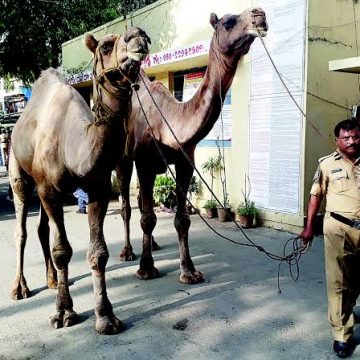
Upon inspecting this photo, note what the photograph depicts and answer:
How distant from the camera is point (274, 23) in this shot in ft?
24.2

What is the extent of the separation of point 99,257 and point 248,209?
432cm

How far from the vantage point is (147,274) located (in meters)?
5.15

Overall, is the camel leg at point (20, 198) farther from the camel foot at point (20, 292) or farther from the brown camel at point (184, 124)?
the brown camel at point (184, 124)

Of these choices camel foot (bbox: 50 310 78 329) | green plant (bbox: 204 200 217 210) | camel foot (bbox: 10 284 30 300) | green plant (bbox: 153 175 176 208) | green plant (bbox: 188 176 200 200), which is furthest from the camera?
green plant (bbox: 153 175 176 208)

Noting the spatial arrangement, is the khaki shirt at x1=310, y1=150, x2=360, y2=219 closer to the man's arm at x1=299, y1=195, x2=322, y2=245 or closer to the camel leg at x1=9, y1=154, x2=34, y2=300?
the man's arm at x1=299, y1=195, x2=322, y2=245

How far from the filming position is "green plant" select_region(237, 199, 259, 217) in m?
7.70

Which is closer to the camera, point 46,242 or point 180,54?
point 46,242

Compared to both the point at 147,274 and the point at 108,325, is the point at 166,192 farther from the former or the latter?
the point at 108,325

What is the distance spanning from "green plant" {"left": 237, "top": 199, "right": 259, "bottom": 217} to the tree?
1185cm

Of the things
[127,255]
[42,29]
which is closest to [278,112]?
[127,255]

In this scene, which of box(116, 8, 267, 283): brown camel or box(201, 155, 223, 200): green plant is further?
box(201, 155, 223, 200): green plant

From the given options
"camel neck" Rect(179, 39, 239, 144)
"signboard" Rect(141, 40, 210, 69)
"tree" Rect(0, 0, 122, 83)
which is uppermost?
"tree" Rect(0, 0, 122, 83)

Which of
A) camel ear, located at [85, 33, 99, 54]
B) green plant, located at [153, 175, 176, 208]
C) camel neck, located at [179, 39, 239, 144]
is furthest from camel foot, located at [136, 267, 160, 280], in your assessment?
green plant, located at [153, 175, 176, 208]

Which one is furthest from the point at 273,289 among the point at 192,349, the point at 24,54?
the point at 24,54
